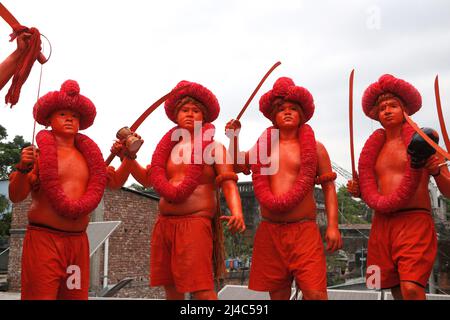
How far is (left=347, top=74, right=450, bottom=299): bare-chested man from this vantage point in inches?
112

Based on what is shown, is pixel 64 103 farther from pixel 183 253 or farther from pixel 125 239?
pixel 125 239

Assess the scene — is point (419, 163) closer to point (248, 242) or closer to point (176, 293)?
point (176, 293)

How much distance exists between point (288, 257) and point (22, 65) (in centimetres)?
197

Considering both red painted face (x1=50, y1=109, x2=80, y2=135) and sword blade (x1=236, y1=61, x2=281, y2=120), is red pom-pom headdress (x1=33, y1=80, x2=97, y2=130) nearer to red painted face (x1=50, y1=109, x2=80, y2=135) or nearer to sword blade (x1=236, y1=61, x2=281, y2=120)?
red painted face (x1=50, y1=109, x2=80, y2=135)

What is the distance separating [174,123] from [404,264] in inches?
68.5

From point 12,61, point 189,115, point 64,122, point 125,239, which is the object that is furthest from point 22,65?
point 125,239

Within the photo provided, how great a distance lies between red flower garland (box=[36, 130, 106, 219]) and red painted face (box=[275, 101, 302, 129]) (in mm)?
1190

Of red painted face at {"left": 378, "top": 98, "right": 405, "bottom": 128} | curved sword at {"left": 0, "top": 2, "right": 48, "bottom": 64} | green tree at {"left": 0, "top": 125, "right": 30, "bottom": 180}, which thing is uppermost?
green tree at {"left": 0, "top": 125, "right": 30, "bottom": 180}

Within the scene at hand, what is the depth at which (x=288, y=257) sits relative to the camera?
9.82ft

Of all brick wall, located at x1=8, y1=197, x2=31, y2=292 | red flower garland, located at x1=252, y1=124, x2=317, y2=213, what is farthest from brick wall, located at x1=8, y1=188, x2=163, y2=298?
A: red flower garland, located at x1=252, y1=124, x2=317, y2=213

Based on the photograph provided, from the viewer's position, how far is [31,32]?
9.77 ft

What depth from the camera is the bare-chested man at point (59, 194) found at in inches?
110
